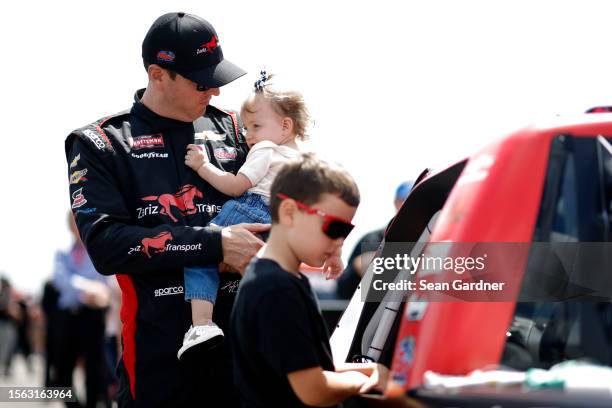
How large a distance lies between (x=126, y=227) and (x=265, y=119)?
717mm

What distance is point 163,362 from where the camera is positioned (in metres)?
4.12

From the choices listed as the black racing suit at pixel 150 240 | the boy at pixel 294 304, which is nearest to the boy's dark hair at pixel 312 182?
the boy at pixel 294 304

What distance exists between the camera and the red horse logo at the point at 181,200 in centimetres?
421

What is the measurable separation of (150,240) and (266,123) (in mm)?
680

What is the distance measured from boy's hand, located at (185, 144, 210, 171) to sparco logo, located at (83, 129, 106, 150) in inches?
13.6

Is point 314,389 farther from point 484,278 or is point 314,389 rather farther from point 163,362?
point 163,362

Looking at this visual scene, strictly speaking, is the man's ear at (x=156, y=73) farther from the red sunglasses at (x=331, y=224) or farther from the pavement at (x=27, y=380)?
the pavement at (x=27, y=380)

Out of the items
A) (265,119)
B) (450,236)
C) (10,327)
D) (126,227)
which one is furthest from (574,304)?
(10,327)

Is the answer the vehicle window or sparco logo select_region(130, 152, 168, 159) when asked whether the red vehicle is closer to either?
the vehicle window

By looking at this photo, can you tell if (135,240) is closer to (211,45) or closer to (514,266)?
(211,45)

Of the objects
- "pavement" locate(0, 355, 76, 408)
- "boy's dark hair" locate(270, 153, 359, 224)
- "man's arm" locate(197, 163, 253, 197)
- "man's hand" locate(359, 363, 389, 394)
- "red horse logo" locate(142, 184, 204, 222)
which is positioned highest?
"boy's dark hair" locate(270, 153, 359, 224)

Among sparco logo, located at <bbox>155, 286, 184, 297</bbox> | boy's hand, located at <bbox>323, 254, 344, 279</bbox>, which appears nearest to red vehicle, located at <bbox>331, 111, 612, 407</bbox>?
boy's hand, located at <bbox>323, 254, 344, 279</bbox>

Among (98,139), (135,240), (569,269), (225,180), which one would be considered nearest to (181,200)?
(225,180)

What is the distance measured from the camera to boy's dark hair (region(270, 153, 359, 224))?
3.21 meters
